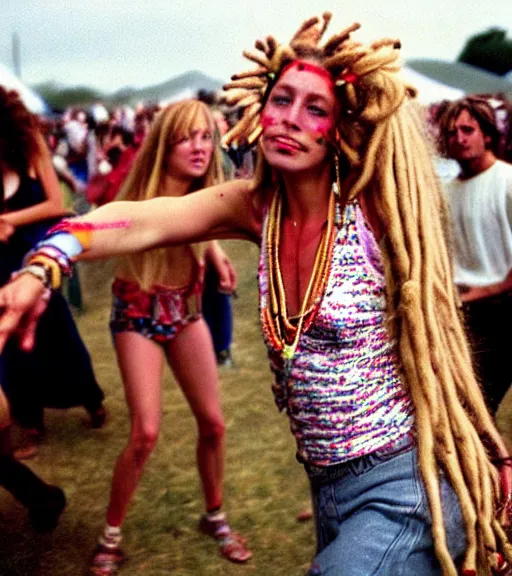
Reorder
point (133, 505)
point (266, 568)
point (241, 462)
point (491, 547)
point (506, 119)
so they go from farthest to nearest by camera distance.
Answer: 1. point (506, 119)
2. point (241, 462)
3. point (133, 505)
4. point (266, 568)
5. point (491, 547)

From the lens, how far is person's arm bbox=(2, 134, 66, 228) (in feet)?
14.6

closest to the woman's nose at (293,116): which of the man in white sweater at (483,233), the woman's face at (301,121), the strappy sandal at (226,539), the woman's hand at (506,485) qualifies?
the woman's face at (301,121)

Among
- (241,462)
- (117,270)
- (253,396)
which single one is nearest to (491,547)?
(117,270)

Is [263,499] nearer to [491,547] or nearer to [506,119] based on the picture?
[491,547]

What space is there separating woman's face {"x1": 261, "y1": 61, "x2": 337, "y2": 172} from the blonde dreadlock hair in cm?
3

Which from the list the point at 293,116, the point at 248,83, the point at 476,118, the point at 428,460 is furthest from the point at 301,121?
the point at 476,118

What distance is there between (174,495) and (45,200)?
167 cm

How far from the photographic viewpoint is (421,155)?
6.87 feet

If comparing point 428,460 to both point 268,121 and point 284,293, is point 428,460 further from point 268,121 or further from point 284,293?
point 268,121

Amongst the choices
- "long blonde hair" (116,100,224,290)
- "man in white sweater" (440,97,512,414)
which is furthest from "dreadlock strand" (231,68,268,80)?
"man in white sweater" (440,97,512,414)

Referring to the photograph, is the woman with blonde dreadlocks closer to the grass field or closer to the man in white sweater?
the grass field

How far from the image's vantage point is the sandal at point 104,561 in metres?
3.49

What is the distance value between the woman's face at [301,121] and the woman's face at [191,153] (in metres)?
1.47

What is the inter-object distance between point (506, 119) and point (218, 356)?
9.06ft
